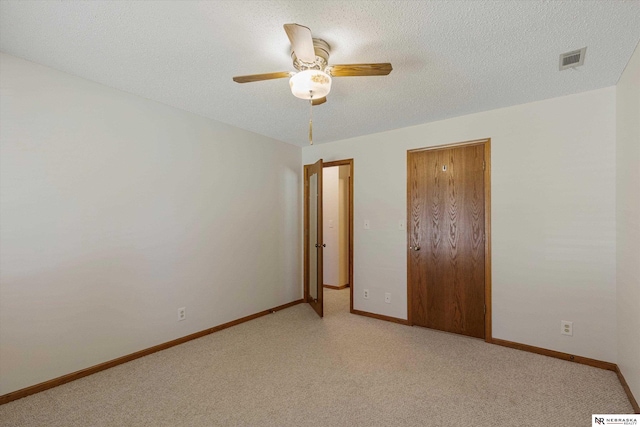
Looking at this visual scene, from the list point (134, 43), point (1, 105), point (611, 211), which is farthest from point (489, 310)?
point (1, 105)

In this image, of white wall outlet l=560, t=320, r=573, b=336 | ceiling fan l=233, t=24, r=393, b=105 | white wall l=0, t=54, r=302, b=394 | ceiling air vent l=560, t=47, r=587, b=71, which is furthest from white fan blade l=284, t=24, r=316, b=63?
white wall outlet l=560, t=320, r=573, b=336

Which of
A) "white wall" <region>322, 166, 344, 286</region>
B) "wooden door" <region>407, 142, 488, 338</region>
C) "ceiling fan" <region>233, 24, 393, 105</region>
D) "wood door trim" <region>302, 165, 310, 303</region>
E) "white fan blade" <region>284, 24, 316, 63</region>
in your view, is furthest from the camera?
"white wall" <region>322, 166, 344, 286</region>

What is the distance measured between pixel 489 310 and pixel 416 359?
100 centimetres

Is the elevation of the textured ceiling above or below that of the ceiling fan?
above

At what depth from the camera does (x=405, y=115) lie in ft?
10.7

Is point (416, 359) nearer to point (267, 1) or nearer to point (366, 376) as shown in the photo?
point (366, 376)

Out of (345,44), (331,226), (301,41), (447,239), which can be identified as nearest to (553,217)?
(447,239)

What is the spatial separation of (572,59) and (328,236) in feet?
13.8

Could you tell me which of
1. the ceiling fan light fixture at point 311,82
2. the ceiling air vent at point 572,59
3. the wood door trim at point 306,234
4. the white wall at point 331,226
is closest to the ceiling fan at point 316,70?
the ceiling fan light fixture at point 311,82

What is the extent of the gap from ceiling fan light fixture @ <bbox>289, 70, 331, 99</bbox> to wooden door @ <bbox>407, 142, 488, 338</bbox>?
2.07 metres

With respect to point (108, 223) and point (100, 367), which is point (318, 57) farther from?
point (100, 367)

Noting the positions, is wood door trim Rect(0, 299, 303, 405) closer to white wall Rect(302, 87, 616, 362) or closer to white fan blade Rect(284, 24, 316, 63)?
white fan blade Rect(284, 24, 316, 63)

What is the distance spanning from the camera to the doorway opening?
4059 mm

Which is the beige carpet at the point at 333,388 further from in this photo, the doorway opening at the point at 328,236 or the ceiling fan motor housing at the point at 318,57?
the ceiling fan motor housing at the point at 318,57
